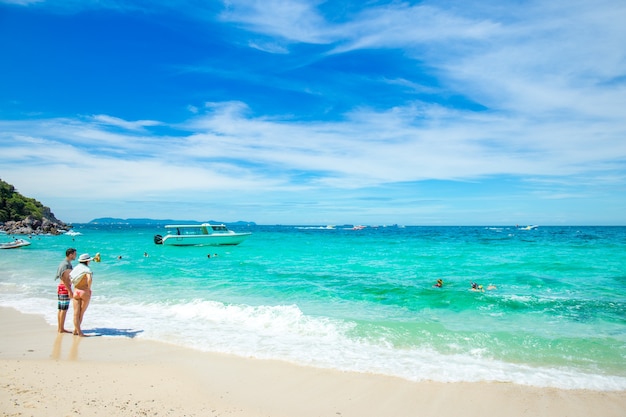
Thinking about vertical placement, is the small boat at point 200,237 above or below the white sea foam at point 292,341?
above

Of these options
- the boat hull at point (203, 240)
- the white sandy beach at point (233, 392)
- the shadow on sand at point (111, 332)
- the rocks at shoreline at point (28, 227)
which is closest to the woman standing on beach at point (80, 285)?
the shadow on sand at point (111, 332)

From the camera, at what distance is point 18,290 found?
15.1 metres

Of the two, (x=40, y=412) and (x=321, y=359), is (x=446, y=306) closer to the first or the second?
(x=321, y=359)

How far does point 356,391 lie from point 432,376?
1.51 m

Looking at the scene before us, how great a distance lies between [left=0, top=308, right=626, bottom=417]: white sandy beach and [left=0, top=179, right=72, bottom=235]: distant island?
250ft

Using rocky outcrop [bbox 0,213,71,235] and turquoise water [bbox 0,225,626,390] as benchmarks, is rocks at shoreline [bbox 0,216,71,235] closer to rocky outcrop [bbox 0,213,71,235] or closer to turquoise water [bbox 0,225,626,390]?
rocky outcrop [bbox 0,213,71,235]

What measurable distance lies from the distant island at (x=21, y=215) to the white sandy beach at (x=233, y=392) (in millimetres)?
76343

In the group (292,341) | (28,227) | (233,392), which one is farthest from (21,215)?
(233,392)

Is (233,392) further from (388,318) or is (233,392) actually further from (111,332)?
(388,318)

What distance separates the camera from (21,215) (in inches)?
3285

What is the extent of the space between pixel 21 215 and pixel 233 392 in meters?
99.5

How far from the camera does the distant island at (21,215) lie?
71625mm

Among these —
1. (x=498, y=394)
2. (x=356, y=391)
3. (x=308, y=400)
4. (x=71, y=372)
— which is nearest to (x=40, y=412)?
(x=71, y=372)

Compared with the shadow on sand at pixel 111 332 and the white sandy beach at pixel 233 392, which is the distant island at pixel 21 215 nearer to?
the shadow on sand at pixel 111 332
